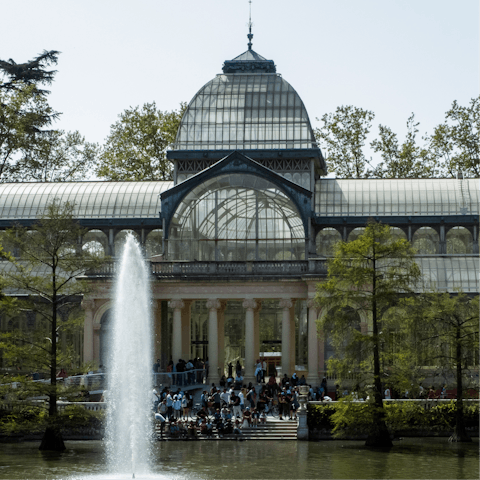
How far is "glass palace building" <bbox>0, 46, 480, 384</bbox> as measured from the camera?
5309cm

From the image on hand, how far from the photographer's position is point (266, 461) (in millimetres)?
33719

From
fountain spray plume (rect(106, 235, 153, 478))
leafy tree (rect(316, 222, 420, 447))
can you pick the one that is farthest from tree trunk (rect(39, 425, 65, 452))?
leafy tree (rect(316, 222, 420, 447))

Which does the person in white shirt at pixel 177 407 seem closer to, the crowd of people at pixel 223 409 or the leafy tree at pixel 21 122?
the crowd of people at pixel 223 409

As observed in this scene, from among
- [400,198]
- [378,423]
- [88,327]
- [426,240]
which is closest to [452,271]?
[426,240]

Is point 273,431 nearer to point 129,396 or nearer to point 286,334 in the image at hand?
point 129,396

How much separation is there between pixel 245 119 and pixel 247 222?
25.7 feet

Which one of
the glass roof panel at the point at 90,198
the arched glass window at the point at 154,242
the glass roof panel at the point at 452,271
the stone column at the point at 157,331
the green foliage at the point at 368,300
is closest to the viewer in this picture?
the green foliage at the point at 368,300

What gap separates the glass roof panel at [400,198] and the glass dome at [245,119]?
3.70 meters

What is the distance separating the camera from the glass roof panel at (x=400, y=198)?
59188 millimetres

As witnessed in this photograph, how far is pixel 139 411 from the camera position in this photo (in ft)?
114

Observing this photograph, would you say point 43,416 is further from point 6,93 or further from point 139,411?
A: point 6,93

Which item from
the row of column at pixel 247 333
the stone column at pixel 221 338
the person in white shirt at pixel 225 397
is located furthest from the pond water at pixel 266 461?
the stone column at pixel 221 338

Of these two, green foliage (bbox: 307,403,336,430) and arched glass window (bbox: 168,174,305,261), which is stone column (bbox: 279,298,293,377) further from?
green foliage (bbox: 307,403,336,430)

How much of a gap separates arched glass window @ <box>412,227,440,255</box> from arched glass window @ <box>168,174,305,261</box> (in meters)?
7.73
